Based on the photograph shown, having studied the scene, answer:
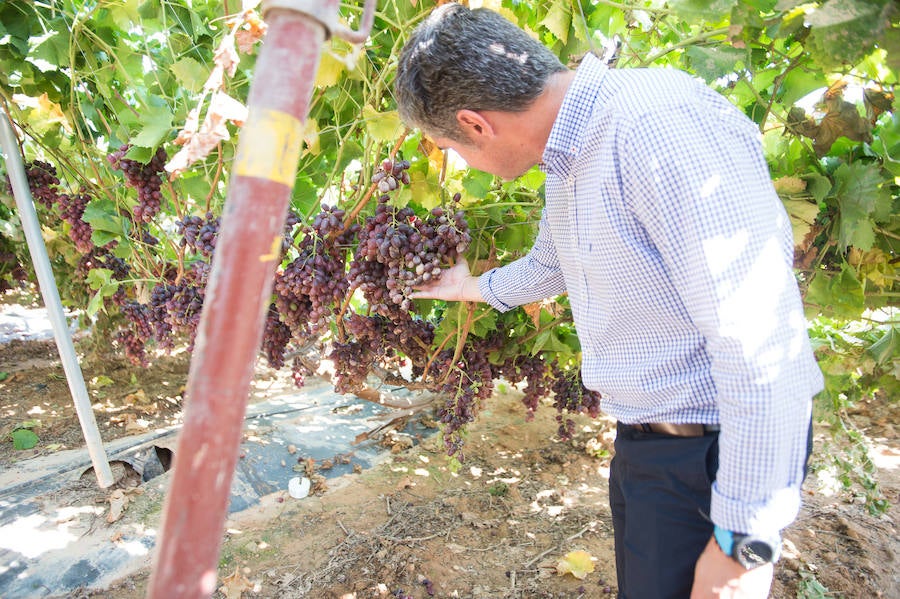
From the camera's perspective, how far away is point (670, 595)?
1554 mm

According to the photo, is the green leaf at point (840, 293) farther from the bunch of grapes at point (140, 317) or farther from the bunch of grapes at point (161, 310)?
the bunch of grapes at point (140, 317)

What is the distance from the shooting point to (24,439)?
4684 mm

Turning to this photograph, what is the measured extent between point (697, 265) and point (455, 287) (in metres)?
1.29

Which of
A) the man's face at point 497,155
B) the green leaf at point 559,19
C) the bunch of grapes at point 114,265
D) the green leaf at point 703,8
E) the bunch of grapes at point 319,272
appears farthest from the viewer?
the bunch of grapes at point 114,265

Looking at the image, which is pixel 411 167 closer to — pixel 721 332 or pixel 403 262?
pixel 403 262

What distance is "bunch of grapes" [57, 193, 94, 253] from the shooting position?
11.0 ft

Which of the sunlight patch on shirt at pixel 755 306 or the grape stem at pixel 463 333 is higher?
the sunlight patch on shirt at pixel 755 306

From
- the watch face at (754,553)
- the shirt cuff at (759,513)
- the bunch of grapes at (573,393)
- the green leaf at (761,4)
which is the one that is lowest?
the bunch of grapes at (573,393)

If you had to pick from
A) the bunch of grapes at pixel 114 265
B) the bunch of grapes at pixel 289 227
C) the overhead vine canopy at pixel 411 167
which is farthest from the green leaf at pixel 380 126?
the bunch of grapes at pixel 114 265

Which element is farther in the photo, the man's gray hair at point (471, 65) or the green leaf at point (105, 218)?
the green leaf at point (105, 218)

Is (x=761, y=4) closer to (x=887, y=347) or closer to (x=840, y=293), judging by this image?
(x=840, y=293)

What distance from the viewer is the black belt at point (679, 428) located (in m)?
1.42

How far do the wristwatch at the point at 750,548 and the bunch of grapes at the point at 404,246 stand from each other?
127cm

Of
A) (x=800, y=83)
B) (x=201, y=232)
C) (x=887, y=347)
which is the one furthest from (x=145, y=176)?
(x=887, y=347)
